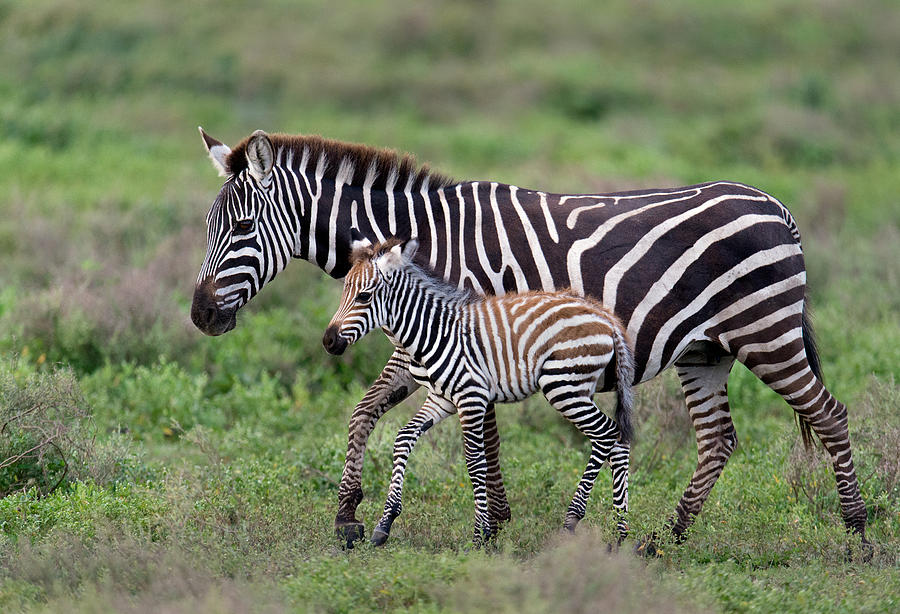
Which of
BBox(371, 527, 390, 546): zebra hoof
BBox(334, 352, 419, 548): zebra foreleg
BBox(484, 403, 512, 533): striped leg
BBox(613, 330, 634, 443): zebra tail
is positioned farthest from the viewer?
BBox(484, 403, 512, 533): striped leg

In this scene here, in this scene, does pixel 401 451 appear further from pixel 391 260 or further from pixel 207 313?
pixel 207 313

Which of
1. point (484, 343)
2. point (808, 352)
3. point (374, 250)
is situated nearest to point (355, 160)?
point (374, 250)

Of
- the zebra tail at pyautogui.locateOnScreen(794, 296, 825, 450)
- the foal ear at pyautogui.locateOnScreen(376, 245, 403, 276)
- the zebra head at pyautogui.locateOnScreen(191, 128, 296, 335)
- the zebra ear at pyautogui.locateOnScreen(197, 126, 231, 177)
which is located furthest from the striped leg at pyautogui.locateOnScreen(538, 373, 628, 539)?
the zebra ear at pyautogui.locateOnScreen(197, 126, 231, 177)

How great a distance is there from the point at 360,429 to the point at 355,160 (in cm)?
182

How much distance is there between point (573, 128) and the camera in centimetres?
2116

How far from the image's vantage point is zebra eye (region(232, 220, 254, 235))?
20.8 ft

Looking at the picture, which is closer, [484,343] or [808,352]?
[484,343]

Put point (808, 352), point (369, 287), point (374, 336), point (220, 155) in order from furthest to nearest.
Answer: point (374, 336)
point (808, 352)
point (220, 155)
point (369, 287)

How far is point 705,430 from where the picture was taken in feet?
23.8

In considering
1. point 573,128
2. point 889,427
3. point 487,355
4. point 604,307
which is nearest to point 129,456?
point 487,355

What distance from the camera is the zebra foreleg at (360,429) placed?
655cm

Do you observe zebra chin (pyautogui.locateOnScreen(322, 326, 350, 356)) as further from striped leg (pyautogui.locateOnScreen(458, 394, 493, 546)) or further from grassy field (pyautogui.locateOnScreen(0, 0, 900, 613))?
grassy field (pyautogui.locateOnScreen(0, 0, 900, 613))

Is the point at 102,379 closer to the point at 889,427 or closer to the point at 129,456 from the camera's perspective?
the point at 129,456

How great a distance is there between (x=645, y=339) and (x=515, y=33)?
2080 centimetres
